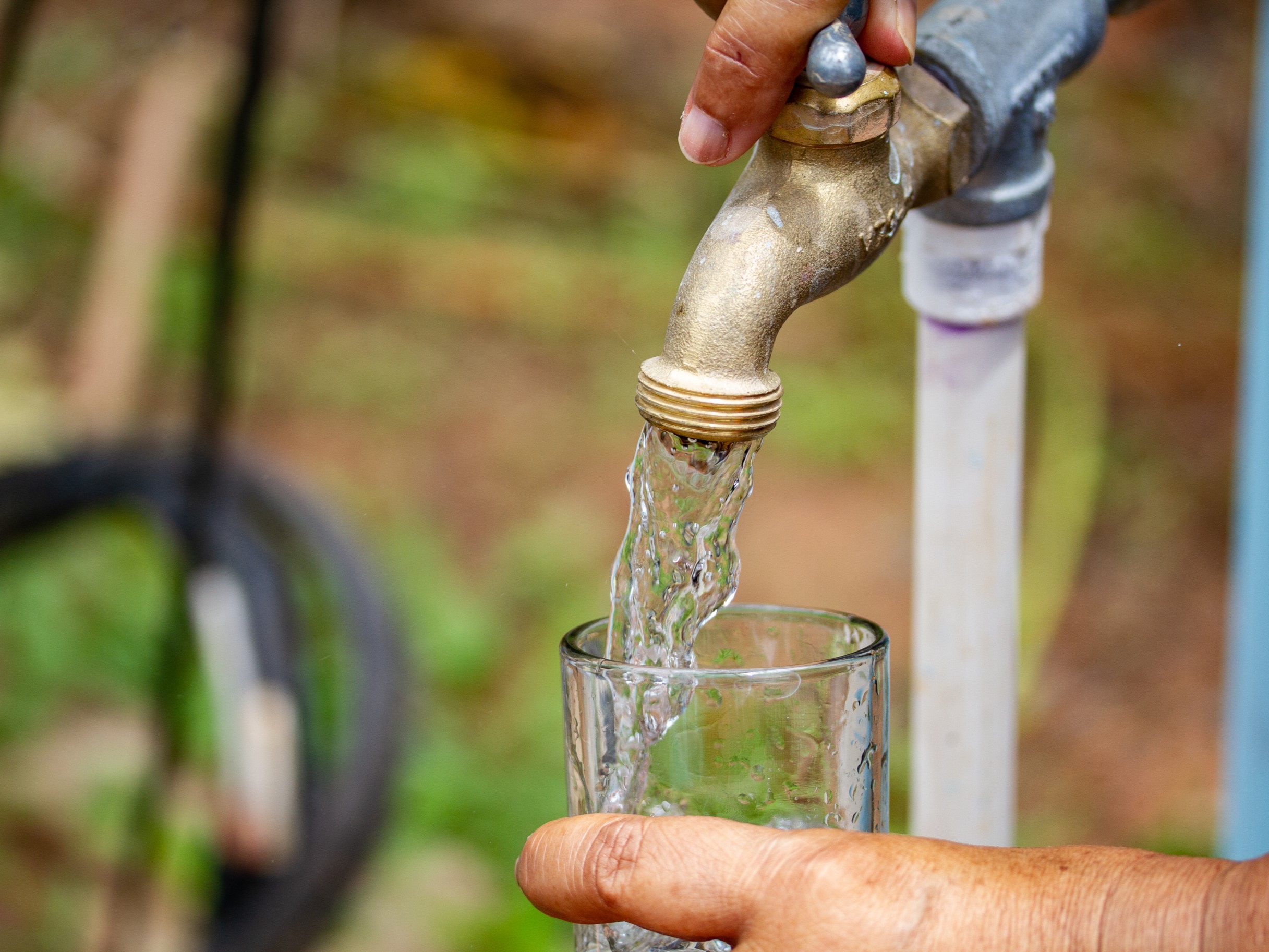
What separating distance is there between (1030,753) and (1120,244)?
1079 mm

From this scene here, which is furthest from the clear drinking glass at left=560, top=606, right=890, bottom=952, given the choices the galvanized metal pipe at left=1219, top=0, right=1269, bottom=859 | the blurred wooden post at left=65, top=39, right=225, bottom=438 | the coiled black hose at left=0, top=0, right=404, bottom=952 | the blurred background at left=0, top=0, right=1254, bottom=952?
the blurred wooden post at left=65, top=39, right=225, bottom=438

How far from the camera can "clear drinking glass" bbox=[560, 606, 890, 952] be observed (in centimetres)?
48

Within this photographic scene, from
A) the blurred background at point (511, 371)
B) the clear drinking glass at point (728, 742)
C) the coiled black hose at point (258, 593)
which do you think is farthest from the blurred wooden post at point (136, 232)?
the clear drinking glass at point (728, 742)

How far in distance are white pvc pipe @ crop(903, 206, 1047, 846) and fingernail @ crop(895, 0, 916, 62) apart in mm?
174

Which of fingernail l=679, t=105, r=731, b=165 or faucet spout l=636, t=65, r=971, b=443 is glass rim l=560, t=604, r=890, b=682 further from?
fingernail l=679, t=105, r=731, b=165

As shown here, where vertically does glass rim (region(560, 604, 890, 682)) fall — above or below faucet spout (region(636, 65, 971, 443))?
below

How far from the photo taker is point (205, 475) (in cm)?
135

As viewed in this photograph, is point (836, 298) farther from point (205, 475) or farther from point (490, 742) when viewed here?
point (205, 475)

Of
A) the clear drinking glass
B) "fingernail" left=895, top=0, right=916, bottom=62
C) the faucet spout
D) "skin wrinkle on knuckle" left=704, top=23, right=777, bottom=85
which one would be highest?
"fingernail" left=895, top=0, right=916, bottom=62

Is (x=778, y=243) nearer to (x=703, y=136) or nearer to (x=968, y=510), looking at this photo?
(x=703, y=136)

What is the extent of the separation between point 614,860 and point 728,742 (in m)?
0.06

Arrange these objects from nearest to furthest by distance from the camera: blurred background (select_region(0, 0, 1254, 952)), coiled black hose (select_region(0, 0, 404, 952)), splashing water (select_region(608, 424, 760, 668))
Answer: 1. splashing water (select_region(608, 424, 760, 668))
2. coiled black hose (select_region(0, 0, 404, 952))
3. blurred background (select_region(0, 0, 1254, 952))

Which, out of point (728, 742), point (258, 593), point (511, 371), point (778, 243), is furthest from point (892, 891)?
point (511, 371)

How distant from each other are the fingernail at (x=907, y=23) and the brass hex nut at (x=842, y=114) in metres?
0.01
